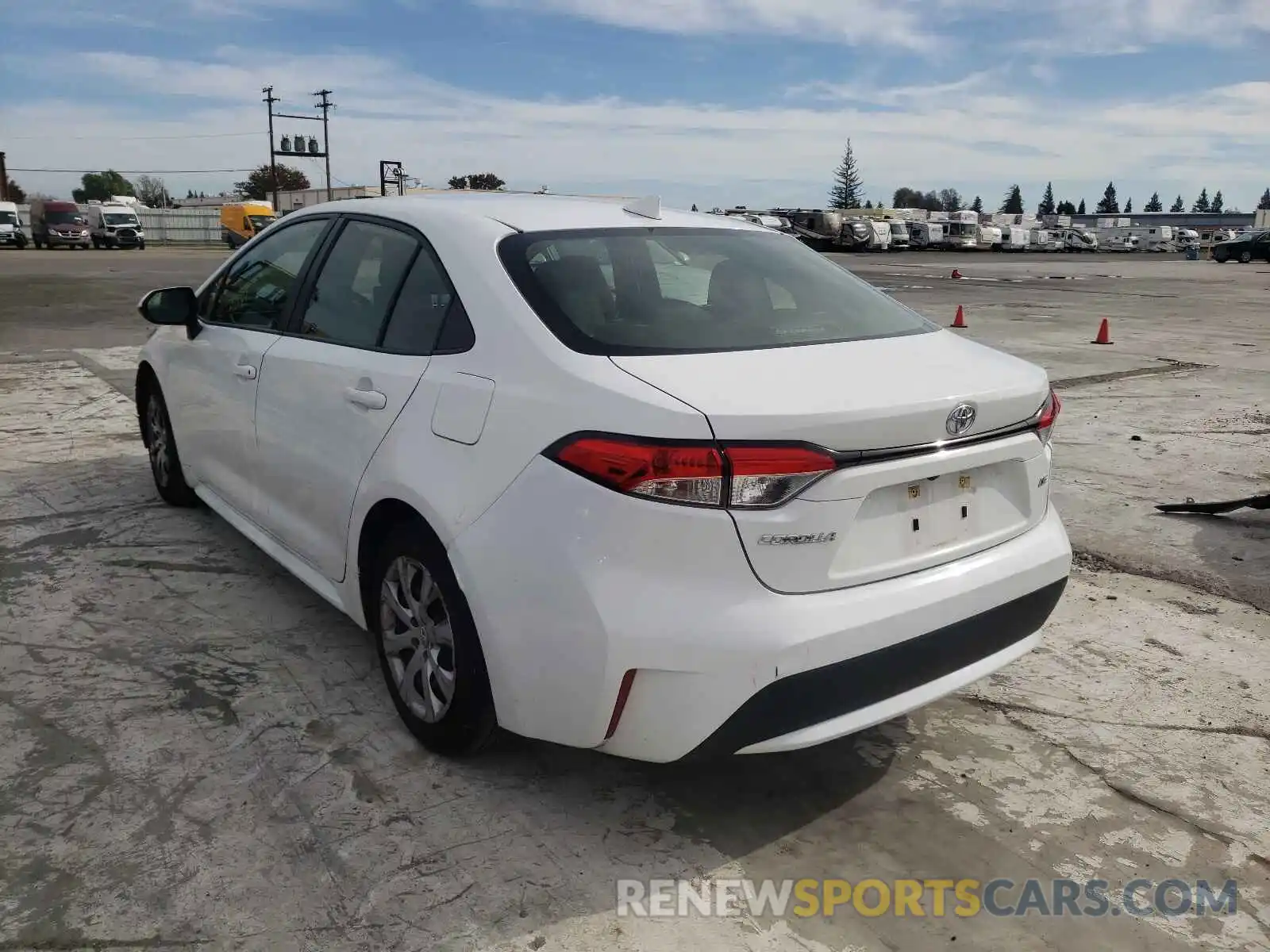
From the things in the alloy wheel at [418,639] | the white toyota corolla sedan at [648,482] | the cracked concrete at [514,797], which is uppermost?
the white toyota corolla sedan at [648,482]

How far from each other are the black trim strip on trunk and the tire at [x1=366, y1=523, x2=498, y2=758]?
0.66 m

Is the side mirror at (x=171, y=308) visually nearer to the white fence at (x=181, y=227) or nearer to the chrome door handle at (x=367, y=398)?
the chrome door handle at (x=367, y=398)

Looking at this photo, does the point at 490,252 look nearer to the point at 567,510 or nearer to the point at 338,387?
the point at 338,387

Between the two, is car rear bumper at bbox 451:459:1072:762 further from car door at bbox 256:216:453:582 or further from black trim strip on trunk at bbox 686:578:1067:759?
car door at bbox 256:216:453:582

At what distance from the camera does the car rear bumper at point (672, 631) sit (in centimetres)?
230

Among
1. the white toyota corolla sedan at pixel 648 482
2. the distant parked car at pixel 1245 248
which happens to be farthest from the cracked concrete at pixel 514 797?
the distant parked car at pixel 1245 248

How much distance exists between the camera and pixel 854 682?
95.3 inches

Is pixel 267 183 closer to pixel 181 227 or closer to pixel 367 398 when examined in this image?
pixel 181 227

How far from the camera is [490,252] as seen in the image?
9.70 feet

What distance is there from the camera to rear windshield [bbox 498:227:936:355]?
8.91ft

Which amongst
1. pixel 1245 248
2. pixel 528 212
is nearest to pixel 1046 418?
pixel 528 212

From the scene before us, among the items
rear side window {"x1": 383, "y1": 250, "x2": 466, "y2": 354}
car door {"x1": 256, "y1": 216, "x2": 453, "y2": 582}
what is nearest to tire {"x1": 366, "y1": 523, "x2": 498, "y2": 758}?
car door {"x1": 256, "y1": 216, "x2": 453, "y2": 582}

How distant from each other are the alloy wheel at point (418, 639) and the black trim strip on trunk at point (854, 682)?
0.83 metres

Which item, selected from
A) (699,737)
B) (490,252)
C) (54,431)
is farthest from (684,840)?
(54,431)
